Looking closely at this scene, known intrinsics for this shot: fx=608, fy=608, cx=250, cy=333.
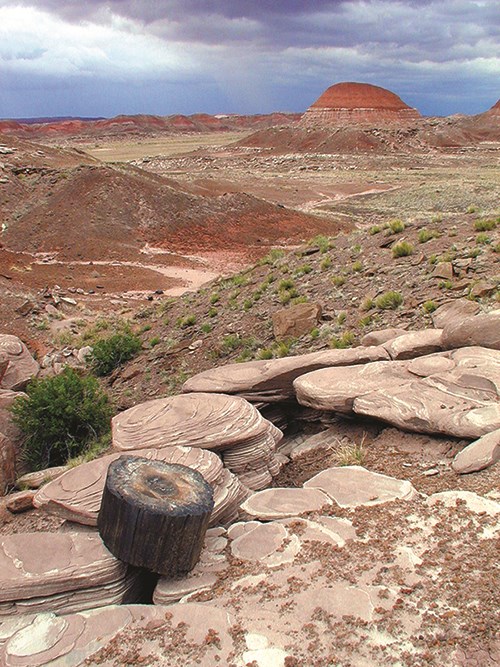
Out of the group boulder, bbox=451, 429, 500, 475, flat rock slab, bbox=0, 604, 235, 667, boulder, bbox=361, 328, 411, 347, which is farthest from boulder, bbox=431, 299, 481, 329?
flat rock slab, bbox=0, 604, 235, 667

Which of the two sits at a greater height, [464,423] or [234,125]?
[234,125]

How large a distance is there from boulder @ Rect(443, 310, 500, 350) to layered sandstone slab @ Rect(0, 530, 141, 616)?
16.7 feet

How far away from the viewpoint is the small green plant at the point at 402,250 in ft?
44.2

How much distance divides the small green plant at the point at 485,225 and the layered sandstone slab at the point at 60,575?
35.6 feet

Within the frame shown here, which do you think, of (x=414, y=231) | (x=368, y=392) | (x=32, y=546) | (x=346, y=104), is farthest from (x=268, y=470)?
(x=346, y=104)

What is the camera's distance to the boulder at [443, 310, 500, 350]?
7.81 m

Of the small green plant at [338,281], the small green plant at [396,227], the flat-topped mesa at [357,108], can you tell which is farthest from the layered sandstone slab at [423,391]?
the flat-topped mesa at [357,108]

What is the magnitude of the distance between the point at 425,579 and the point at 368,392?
3.15 meters

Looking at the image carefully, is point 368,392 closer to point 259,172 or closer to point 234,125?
point 259,172

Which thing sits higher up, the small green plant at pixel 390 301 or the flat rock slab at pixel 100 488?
the small green plant at pixel 390 301

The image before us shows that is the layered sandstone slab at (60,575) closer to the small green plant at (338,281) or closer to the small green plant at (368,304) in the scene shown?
the small green plant at (368,304)

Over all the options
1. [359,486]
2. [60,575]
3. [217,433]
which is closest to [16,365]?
[217,433]

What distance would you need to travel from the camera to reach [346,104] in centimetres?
10994

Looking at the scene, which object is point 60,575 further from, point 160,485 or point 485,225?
point 485,225
